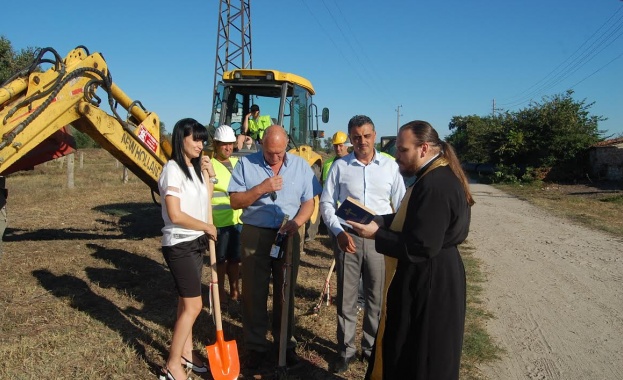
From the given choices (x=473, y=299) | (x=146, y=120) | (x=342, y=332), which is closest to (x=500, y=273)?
(x=473, y=299)

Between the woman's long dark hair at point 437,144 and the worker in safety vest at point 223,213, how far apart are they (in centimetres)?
291

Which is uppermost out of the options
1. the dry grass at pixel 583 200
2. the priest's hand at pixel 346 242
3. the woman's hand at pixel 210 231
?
the woman's hand at pixel 210 231

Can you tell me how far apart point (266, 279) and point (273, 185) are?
86 cm

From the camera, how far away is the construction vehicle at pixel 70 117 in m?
4.54

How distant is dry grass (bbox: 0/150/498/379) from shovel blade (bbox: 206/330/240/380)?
0.24 metres

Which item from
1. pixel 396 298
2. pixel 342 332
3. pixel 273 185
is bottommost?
pixel 342 332

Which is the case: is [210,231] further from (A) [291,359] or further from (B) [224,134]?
(B) [224,134]

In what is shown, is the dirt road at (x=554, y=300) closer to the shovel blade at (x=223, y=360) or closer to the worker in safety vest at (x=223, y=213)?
the shovel blade at (x=223, y=360)

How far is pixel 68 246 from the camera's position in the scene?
7.80 metres

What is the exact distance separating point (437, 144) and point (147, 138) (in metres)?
4.54

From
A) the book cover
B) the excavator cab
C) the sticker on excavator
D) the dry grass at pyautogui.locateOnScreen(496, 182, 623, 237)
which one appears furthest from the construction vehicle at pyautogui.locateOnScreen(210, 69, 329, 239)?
the dry grass at pyautogui.locateOnScreen(496, 182, 623, 237)

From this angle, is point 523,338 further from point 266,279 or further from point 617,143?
point 617,143

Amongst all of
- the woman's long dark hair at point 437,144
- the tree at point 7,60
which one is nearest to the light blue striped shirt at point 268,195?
the woman's long dark hair at point 437,144

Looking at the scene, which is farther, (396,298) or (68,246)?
(68,246)
